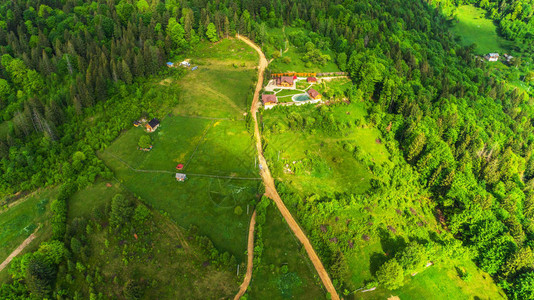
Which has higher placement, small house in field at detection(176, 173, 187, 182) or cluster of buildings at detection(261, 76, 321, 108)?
cluster of buildings at detection(261, 76, 321, 108)

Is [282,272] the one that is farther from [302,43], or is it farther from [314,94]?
[302,43]

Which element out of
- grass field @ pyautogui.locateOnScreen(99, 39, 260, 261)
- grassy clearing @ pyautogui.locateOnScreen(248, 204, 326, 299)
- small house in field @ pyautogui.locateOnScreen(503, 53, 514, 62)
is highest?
grass field @ pyautogui.locateOnScreen(99, 39, 260, 261)

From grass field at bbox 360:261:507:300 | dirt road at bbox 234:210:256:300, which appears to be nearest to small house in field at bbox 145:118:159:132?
dirt road at bbox 234:210:256:300

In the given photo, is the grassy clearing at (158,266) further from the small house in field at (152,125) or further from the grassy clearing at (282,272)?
the small house in field at (152,125)

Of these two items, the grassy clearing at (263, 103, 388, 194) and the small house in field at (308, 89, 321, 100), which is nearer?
the grassy clearing at (263, 103, 388, 194)

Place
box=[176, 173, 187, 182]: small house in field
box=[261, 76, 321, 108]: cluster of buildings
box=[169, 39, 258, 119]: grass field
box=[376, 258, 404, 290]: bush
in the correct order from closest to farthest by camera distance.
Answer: box=[376, 258, 404, 290]: bush, box=[176, 173, 187, 182]: small house in field, box=[169, 39, 258, 119]: grass field, box=[261, 76, 321, 108]: cluster of buildings

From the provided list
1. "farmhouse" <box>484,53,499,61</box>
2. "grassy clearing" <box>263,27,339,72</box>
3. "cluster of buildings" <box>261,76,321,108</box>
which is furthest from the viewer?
"farmhouse" <box>484,53,499,61</box>

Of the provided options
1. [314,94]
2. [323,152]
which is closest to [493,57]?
[314,94]

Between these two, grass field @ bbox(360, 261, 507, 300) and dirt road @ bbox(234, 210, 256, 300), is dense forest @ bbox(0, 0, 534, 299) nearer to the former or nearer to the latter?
grass field @ bbox(360, 261, 507, 300)
